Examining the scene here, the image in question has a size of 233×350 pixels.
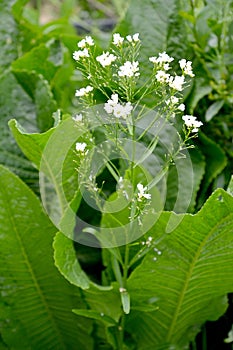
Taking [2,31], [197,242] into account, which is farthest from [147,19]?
[197,242]

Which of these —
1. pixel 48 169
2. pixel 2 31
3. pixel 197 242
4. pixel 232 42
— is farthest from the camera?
pixel 2 31

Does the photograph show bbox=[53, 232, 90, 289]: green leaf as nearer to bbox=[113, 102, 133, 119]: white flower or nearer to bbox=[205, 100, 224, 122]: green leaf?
bbox=[113, 102, 133, 119]: white flower

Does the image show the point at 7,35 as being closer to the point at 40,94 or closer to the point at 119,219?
the point at 40,94

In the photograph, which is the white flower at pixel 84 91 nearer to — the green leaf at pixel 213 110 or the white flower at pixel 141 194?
the white flower at pixel 141 194

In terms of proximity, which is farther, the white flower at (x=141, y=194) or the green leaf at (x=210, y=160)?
the green leaf at (x=210, y=160)

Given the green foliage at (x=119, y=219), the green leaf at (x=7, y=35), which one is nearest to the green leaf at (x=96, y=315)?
the green foliage at (x=119, y=219)

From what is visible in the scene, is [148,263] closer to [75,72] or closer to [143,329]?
[143,329]
